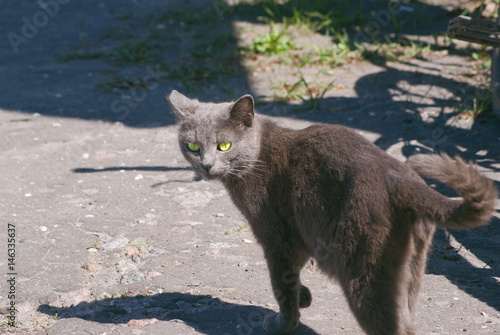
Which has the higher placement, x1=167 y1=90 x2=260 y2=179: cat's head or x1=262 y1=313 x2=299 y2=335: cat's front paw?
x1=167 y1=90 x2=260 y2=179: cat's head

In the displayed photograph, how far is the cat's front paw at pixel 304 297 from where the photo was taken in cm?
Result: 300

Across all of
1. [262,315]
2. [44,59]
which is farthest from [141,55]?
[262,315]

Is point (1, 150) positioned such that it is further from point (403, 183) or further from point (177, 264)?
point (403, 183)

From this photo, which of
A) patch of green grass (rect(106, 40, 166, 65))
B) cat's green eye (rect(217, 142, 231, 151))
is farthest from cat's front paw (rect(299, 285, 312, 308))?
patch of green grass (rect(106, 40, 166, 65))

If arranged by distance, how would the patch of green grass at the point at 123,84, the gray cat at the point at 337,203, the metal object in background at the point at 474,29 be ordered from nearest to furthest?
1. the gray cat at the point at 337,203
2. the metal object in background at the point at 474,29
3. the patch of green grass at the point at 123,84

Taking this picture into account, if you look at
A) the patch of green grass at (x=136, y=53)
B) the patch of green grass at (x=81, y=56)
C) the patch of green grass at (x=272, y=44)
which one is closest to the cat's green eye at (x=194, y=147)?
the patch of green grass at (x=272, y=44)

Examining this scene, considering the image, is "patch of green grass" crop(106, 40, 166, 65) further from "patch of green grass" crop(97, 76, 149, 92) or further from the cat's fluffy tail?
the cat's fluffy tail

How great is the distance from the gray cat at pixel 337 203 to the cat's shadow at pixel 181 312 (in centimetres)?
16

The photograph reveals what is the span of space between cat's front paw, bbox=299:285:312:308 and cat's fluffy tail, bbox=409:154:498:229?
96cm

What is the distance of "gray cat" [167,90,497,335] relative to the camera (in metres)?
2.33

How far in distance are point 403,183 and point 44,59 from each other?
21.8ft

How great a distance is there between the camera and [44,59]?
773cm

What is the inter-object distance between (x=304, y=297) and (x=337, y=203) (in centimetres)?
75

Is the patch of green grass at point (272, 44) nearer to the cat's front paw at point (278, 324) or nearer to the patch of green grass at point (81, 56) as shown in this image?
the patch of green grass at point (81, 56)
